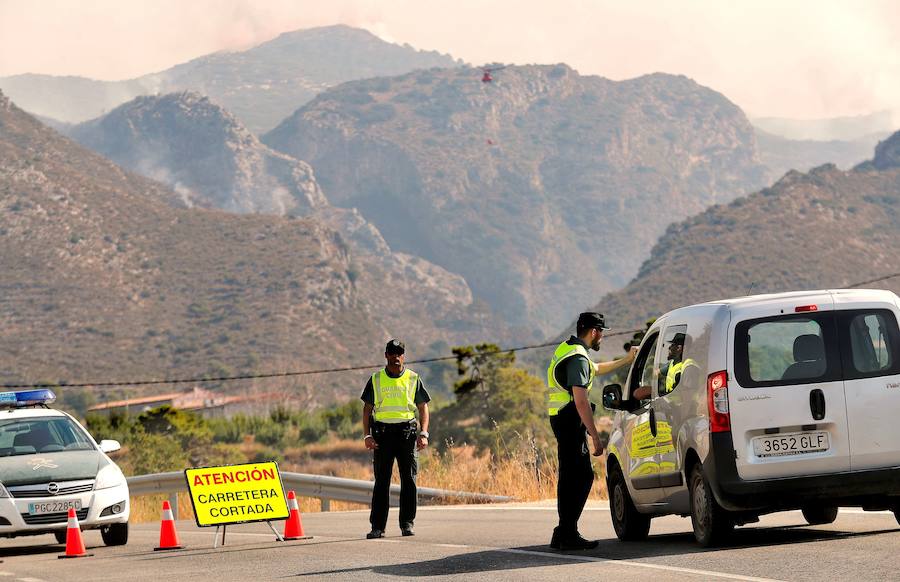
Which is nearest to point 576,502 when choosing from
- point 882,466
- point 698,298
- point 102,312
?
point 882,466

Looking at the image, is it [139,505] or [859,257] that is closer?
[139,505]

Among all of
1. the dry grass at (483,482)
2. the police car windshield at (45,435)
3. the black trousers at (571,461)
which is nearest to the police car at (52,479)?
the police car windshield at (45,435)

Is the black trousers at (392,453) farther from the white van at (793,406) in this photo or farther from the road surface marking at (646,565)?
the white van at (793,406)

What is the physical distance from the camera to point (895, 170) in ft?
627

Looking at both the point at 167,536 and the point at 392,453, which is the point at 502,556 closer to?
the point at 392,453

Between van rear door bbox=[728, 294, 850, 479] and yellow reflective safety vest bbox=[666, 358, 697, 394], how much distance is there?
0.66m

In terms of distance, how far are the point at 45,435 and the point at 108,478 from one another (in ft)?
5.14

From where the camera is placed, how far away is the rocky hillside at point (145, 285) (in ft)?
463

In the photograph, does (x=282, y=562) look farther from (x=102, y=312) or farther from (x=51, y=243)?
(x=51, y=243)

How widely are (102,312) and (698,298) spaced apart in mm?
58826

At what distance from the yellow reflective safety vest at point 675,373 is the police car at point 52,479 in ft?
22.2

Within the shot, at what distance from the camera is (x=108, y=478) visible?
56.2 ft

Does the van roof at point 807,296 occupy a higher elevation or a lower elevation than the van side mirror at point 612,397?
higher

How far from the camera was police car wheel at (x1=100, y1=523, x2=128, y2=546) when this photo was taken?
58.1 ft
